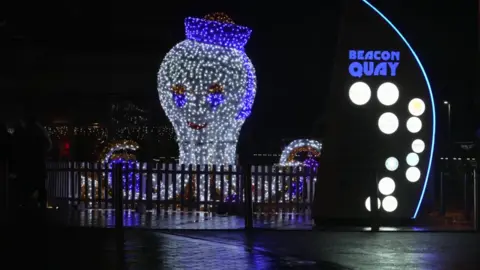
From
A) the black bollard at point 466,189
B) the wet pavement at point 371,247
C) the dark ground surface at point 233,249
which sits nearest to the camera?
the dark ground surface at point 233,249

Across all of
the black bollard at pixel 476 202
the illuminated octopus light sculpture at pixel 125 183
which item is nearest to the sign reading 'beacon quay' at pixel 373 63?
the black bollard at pixel 476 202

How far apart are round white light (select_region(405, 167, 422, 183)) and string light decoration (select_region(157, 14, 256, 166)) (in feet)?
15.9

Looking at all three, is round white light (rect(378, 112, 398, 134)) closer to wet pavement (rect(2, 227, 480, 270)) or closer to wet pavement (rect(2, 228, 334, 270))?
wet pavement (rect(2, 227, 480, 270))

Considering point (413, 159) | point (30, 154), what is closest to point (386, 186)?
point (413, 159)

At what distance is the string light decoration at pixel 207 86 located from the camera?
1709 cm

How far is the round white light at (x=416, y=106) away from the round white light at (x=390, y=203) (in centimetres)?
140

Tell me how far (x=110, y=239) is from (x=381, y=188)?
4.64 metres

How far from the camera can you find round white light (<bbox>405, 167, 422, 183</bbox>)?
13.6 metres

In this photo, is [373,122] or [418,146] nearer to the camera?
[373,122]

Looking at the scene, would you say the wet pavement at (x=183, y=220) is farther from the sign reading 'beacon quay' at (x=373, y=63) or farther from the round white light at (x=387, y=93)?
the sign reading 'beacon quay' at (x=373, y=63)

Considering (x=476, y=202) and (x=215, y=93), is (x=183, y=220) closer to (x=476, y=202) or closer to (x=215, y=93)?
(x=215, y=93)

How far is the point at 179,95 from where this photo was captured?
1720 centimetres

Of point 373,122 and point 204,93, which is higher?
point 204,93

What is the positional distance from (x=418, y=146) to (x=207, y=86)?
505 cm
